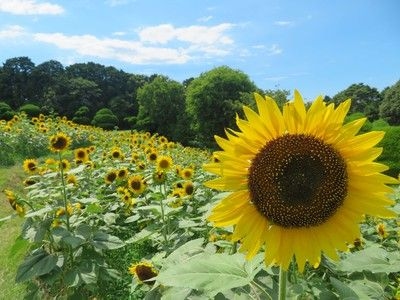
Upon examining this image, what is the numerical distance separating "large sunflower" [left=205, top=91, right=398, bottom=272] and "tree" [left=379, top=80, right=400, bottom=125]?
52.8 m

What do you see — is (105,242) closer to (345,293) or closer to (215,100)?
(345,293)

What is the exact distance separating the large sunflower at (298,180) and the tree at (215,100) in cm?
4084

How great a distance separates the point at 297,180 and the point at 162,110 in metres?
49.3

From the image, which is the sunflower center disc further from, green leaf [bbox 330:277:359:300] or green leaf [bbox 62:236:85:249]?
green leaf [bbox 62:236:85:249]

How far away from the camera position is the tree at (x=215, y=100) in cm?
4503

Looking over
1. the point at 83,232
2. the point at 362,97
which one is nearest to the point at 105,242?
the point at 83,232

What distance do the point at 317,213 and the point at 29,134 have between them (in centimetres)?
1491

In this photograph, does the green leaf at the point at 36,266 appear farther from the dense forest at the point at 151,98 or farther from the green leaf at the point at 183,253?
the dense forest at the point at 151,98

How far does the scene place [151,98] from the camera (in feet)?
169

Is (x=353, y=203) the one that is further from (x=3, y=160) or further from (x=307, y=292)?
(x=3, y=160)

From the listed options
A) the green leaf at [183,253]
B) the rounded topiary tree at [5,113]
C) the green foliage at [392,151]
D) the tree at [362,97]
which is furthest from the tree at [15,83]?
the green leaf at [183,253]

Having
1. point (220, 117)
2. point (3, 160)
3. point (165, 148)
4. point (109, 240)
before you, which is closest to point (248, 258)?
point (109, 240)

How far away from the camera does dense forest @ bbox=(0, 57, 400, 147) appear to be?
150ft

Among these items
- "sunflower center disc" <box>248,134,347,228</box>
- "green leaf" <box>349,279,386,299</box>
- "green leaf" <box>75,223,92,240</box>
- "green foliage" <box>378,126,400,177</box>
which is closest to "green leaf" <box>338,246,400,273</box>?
"green leaf" <box>349,279,386,299</box>
